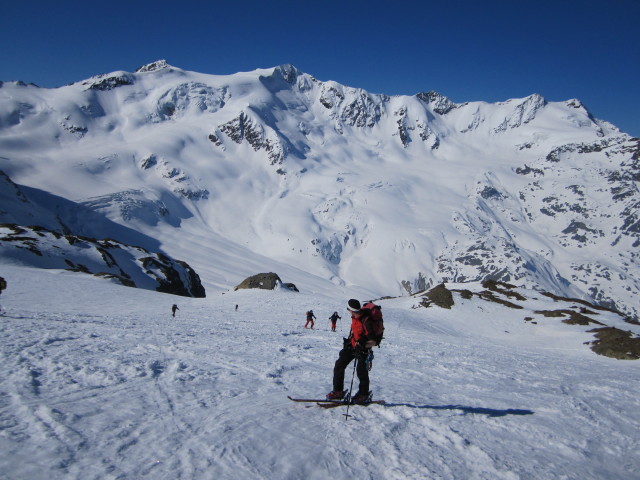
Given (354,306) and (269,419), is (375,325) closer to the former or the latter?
(354,306)

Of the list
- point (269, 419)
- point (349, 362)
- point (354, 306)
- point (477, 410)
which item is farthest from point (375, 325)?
point (477, 410)

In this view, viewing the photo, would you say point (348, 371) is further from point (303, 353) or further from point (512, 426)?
point (512, 426)

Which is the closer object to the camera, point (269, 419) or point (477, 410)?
point (269, 419)

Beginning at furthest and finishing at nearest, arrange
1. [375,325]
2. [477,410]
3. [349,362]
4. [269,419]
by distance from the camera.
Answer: [477,410], [349,362], [375,325], [269,419]

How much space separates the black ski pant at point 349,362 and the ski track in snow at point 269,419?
19.4 inches

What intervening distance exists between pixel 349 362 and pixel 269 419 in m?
1.87

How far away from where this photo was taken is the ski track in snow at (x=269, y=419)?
5.28 metres

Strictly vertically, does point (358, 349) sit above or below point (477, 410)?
above

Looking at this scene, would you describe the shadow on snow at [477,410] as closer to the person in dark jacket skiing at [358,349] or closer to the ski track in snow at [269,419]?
the ski track in snow at [269,419]

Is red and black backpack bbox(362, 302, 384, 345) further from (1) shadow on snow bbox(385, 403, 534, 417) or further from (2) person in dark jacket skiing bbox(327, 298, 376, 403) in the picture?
(1) shadow on snow bbox(385, 403, 534, 417)

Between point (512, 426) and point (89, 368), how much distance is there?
29.8ft

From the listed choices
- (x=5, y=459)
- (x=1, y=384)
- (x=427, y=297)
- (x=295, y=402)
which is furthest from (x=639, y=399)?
(x=427, y=297)

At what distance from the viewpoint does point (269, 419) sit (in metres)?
6.88

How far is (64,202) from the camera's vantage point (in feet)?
578
